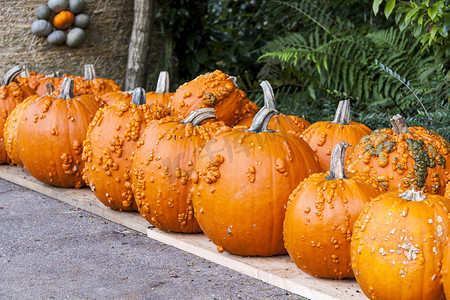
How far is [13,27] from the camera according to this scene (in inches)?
234

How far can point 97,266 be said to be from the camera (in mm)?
2775

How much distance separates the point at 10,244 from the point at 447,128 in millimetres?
2487

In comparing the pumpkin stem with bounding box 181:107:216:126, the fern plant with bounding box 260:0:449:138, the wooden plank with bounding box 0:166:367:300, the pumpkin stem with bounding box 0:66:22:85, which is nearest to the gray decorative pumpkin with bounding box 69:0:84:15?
the pumpkin stem with bounding box 0:66:22:85

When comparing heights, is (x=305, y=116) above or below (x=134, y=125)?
below

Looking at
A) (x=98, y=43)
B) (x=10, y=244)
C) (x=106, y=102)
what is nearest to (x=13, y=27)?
(x=98, y=43)

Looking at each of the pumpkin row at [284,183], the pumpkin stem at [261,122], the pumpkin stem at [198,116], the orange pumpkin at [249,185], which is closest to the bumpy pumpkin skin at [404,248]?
the pumpkin row at [284,183]

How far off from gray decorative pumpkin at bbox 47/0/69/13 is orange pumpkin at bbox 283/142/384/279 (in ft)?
13.7

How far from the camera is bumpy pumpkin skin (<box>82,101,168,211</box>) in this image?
332 cm

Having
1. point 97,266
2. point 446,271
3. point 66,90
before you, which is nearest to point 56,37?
point 66,90

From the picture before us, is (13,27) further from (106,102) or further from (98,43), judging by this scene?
(106,102)

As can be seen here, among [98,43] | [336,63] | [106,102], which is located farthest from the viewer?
[98,43]

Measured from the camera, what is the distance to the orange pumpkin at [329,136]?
3047 mm

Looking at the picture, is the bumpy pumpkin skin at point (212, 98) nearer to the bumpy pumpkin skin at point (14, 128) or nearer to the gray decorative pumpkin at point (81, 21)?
the bumpy pumpkin skin at point (14, 128)

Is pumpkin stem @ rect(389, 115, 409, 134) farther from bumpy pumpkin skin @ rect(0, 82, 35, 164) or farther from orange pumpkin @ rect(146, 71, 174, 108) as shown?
bumpy pumpkin skin @ rect(0, 82, 35, 164)
